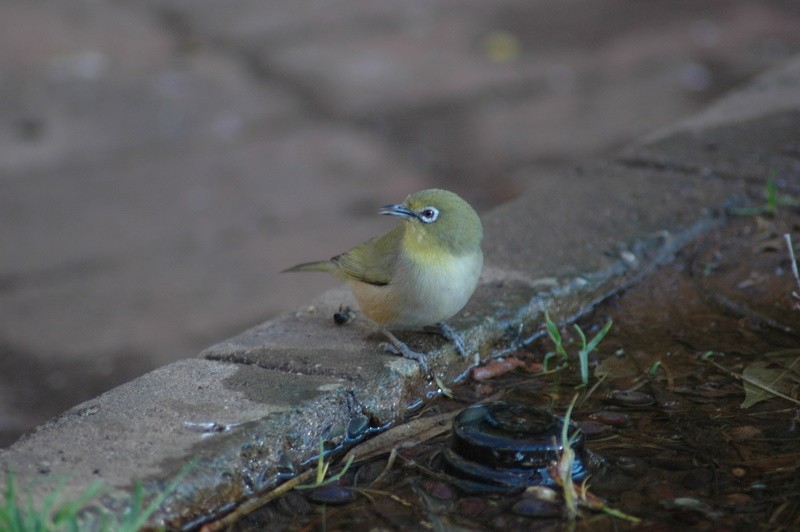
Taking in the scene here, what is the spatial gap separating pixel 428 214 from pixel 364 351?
1.64 feet

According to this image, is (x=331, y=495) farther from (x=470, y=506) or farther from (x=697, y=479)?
(x=697, y=479)

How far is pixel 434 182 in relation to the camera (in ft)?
25.4

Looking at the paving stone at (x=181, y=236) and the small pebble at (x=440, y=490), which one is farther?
the paving stone at (x=181, y=236)

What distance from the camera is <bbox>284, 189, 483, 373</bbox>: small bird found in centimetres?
336

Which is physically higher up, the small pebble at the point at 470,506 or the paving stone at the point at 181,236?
the small pebble at the point at 470,506

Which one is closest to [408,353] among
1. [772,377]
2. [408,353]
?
[408,353]

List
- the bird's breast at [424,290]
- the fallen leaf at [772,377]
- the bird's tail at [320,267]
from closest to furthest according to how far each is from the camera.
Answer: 1. the fallen leaf at [772,377]
2. the bird's breast at [424,290]
3. the bird's tail at [320,267]

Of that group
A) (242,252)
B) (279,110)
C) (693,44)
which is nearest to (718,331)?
(242,252)

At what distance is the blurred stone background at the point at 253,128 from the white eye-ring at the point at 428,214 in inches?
101

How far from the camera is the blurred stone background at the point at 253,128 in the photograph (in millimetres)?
6230

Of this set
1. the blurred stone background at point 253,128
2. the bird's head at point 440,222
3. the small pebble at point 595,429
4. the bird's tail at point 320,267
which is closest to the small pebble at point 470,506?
the small pebble at point 595,429

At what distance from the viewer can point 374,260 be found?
361 centimetres

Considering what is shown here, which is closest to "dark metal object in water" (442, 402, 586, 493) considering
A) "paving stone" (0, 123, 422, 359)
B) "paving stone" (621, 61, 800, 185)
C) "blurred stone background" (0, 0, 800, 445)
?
"paving stone" (621, 61, 800, 185)

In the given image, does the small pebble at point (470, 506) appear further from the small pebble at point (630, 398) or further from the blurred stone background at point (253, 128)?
the blurred stone background at point (253, 128)
